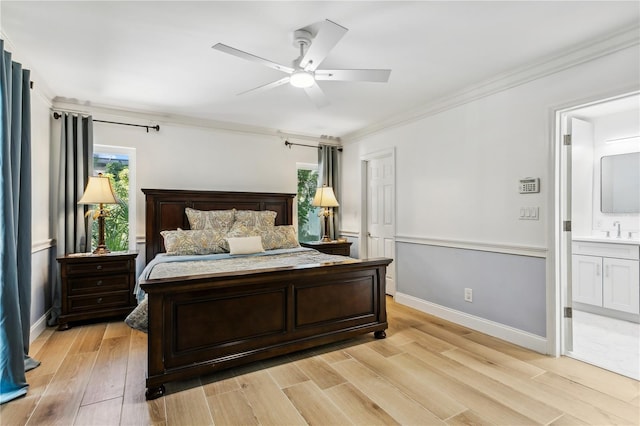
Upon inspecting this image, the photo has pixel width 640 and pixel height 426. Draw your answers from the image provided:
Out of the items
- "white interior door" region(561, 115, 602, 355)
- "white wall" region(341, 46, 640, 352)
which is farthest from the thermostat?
"white interior door" region(561, 115, 602, 355)

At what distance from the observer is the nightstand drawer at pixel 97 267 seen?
10.9 ft

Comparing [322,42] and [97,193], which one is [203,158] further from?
[322,42]

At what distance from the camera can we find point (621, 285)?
3551mm

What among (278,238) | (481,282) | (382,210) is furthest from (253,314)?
(382,210)

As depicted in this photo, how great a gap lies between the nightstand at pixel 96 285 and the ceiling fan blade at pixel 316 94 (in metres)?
2.64

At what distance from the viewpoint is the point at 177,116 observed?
425 centimetres

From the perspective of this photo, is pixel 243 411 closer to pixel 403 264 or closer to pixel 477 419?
pixel 477 419

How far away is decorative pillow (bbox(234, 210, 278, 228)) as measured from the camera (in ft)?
13.9

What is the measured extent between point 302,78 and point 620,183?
4.13 m

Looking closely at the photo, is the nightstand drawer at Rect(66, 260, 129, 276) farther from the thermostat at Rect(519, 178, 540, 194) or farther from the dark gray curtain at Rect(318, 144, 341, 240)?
the thermostat at Rect(519, 178, 540, 194)

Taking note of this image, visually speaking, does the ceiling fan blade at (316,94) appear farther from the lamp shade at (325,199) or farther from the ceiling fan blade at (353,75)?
the lamp shade at (325,199)

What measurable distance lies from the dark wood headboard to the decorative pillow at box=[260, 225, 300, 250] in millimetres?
622

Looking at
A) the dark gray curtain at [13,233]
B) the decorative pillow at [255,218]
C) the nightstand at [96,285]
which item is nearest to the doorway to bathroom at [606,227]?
the decorative pillow at [255,218]

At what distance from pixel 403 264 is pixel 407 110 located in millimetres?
1996
